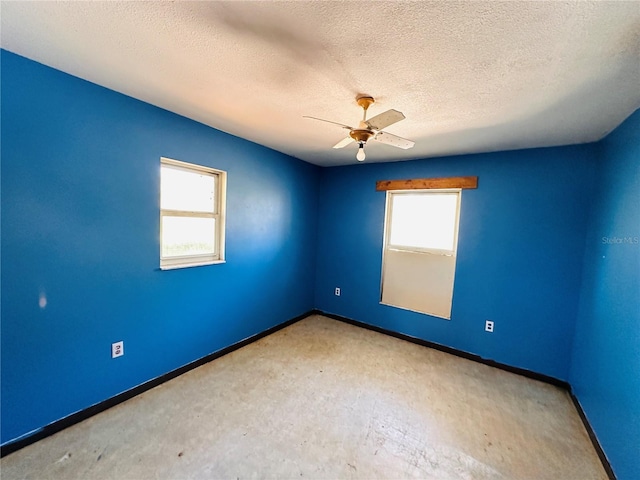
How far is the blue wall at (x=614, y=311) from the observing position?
1.50 m

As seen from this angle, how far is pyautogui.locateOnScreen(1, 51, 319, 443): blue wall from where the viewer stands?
1.55 meters

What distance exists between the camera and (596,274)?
218 centimetres

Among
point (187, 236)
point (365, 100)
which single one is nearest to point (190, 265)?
point (187, 236)

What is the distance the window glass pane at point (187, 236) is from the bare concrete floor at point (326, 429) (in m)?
1.15

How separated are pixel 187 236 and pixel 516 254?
3.34 m

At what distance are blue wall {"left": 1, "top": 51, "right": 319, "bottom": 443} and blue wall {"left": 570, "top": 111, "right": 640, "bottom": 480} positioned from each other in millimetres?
3087

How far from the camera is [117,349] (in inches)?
79.5

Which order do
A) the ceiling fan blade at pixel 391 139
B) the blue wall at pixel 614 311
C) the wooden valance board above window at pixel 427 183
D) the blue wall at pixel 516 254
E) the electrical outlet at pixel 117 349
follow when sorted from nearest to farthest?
1. the blue wall at pixel 614 311
2. the ceiling fan blade at pixel 391 139
3. the electrical outlet at pixel 117 349
4. the blue wall at pixel 516 254
5. the wooden valance board above window at pixel 427 183

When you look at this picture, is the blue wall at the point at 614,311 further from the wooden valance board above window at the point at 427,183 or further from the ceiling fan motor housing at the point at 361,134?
the ceiling fan motor housing at the point at 361,134

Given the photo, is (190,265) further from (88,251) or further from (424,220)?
(424,220)

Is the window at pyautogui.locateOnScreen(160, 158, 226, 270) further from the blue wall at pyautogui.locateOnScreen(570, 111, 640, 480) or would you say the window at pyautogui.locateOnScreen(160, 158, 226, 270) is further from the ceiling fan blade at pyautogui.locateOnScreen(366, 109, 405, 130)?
the blue wall at pyautogui.locateOnScreen(570, 111, 640, 480)

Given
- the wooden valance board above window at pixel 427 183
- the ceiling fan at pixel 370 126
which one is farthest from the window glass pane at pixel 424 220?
the ceiling fan at pixel 370 126

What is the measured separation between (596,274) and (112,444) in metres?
3.75

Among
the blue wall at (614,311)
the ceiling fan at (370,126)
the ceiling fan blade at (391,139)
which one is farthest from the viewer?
the ceiling fan blade at (391,139)
